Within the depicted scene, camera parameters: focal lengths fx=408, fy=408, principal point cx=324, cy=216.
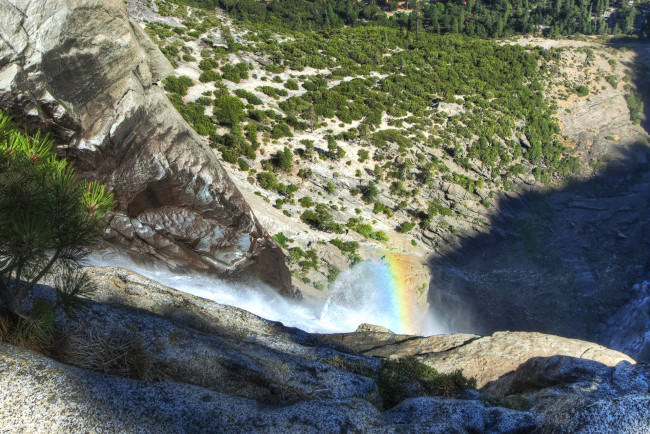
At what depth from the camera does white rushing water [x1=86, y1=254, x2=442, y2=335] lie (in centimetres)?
2045

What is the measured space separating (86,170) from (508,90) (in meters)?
51.6

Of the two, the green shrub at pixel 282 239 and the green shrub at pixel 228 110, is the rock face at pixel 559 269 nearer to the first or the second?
the green shrub at pixel 282 239

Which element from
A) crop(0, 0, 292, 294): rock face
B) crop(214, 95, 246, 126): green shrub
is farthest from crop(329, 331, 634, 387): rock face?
crop(214, 95, 246, 126): green shrub

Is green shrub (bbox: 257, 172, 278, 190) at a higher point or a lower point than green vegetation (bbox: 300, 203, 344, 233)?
higher

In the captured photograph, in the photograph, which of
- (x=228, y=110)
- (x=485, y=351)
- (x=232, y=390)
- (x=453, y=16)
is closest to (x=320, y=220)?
(x=228, y=110)

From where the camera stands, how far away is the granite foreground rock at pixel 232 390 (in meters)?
4.66

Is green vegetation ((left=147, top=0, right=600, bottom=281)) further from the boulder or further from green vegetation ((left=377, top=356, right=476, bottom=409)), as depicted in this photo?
the boulder

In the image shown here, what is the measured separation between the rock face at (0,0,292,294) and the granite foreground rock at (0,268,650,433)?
9.39 m

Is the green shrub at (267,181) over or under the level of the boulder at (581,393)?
under

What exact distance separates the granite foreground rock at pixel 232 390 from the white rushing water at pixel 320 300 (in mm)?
10231

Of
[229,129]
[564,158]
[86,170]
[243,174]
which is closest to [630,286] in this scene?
[564,158]

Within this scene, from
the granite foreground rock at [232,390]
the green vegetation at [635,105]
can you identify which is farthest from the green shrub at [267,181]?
the green vegetation at [635,105]

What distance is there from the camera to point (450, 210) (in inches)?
1531

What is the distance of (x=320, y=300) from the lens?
30062 millimetres
